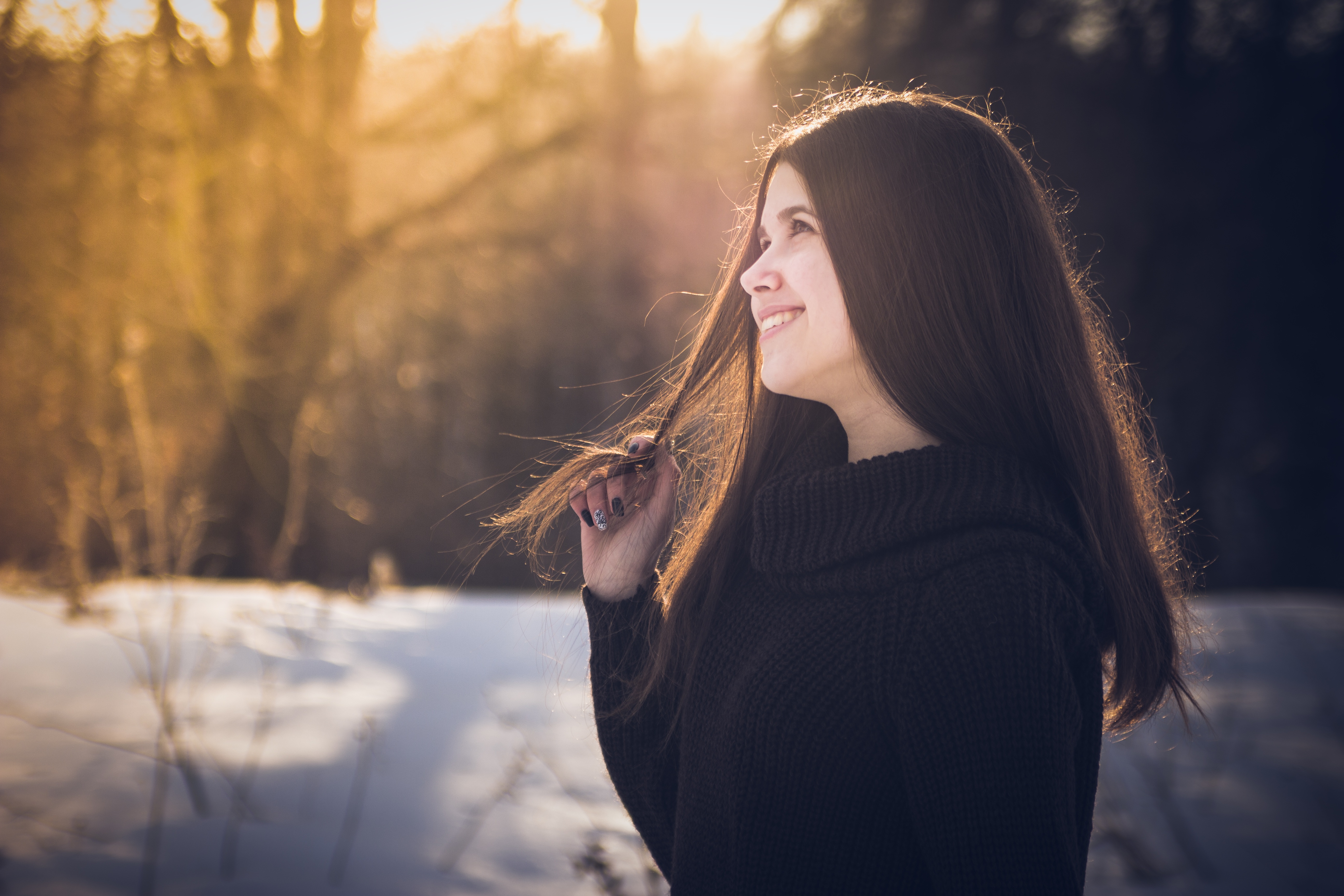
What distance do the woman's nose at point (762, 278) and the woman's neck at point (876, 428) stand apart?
202mm

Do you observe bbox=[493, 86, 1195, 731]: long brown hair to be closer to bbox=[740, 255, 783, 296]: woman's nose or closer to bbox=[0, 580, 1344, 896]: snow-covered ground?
bbox=[740, 255, 783, 296]: woman's nose

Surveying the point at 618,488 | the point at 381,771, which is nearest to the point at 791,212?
the point at 618,488

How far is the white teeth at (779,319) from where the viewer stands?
45.1 inches

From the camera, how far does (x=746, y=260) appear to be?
54.9 inches

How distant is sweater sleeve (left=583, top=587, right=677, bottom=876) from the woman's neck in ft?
1.50

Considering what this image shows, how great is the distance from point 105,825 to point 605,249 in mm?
5141

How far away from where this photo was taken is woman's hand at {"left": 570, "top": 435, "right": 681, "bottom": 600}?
4.33ft

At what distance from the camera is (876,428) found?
115 cm

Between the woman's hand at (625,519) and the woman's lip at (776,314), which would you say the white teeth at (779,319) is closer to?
the woman's lip at (776,314)

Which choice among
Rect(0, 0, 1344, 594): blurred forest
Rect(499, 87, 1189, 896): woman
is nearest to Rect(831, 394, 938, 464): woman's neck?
Rect(499, 87, 1189, 896): woman

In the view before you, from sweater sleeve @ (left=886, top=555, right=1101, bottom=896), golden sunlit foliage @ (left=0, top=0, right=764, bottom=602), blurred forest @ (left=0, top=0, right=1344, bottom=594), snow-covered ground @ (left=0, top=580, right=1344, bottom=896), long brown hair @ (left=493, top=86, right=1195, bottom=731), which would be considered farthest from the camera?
blurred forest @ (left=0, top=0, right=1344, bottom=594)

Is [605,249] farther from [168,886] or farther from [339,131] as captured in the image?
[168,886]

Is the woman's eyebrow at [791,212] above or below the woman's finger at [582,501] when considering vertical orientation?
above

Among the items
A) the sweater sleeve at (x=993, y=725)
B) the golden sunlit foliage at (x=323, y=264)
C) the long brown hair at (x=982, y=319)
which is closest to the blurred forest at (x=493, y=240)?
the golden sunlit foliage at (x=323, y=264)
